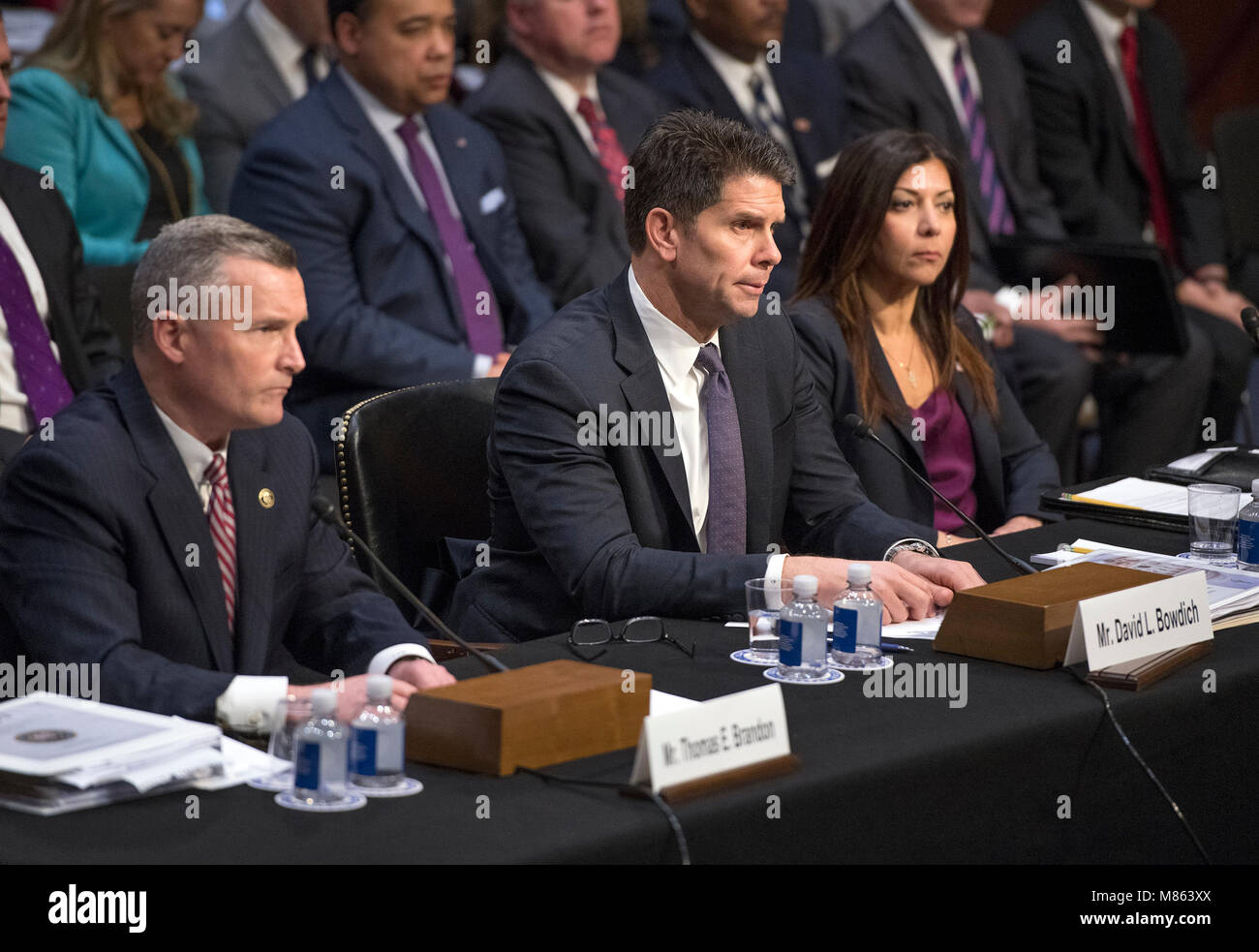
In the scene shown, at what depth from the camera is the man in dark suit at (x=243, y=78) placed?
4.74 metres

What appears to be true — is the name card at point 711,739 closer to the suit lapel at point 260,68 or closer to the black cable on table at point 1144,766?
the black cable on table at point 1144,766

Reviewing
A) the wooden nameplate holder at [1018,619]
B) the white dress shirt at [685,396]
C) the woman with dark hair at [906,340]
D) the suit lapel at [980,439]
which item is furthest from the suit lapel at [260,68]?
the wooden nameplate holder at [1018,619]

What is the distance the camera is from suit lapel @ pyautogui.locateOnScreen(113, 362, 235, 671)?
229 centimetres

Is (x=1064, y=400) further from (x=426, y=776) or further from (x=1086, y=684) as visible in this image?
(x=426, y=776)

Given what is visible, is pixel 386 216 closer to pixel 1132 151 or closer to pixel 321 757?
pixel 321 757

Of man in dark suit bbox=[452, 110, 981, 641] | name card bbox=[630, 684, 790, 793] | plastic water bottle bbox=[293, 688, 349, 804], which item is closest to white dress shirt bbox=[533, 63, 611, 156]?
man in dark suit bbox=[452, 110, 981, 641]

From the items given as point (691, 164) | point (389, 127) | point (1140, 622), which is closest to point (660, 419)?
point (691, 164)

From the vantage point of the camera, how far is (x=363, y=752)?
179cm

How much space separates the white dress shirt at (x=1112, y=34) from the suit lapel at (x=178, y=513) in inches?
180

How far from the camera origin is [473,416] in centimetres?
315

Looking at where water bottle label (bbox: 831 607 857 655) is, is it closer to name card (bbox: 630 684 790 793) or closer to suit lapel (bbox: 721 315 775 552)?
name card (bbox: 630 684 790 793)
